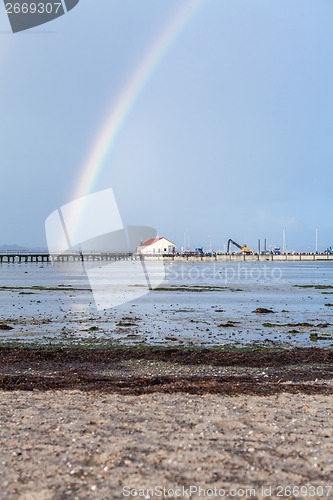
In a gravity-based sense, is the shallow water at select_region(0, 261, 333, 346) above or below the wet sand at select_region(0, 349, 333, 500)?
below

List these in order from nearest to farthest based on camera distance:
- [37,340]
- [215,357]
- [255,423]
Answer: [255,423]
[215,357]
[37,340]

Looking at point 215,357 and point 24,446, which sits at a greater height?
point 24,446

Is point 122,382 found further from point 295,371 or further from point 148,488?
point 148,488

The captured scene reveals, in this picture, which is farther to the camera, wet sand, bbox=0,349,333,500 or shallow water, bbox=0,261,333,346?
shallow water, bbox=0,261,333,346

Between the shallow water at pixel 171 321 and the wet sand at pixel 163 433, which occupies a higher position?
the wet sand at pixel 163 433

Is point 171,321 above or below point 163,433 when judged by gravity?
below

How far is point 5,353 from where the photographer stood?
18.8 m

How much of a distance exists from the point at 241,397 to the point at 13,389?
4563 millimetres

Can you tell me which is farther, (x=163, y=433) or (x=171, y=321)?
(x=171, y=321)

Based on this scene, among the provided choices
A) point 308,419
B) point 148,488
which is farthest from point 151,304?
point 148,488

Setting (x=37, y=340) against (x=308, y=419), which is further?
(x=37, y=340)

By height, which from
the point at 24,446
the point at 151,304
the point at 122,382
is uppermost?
the point at 24,446

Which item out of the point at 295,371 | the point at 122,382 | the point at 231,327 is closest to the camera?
the point at 122,382

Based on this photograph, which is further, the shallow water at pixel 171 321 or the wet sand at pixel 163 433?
the shallow water at pixel 171 321
